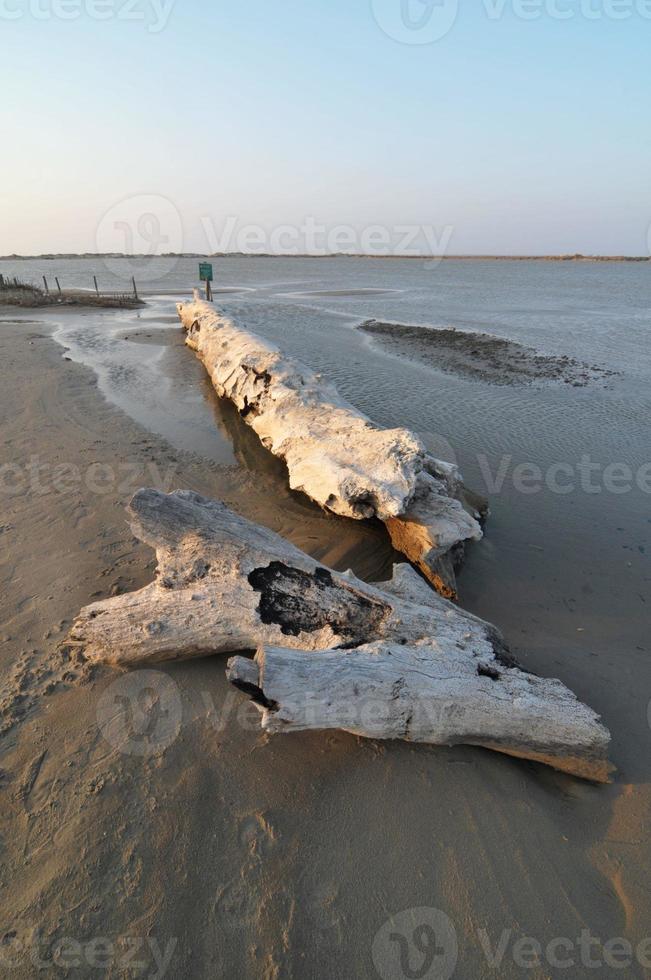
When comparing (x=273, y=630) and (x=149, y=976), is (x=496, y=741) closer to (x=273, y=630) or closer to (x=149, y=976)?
(x=273, y=630)

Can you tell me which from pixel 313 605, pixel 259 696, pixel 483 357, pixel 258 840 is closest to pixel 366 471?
pixel 313 605

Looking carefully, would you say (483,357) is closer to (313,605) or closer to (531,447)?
(531,447)

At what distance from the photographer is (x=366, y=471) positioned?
15.8 ft

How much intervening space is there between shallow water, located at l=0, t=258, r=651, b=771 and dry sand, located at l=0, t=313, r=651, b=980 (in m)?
0.91

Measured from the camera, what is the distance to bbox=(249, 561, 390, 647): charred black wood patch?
10.4 feet

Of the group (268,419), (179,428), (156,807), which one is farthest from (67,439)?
(156,807)

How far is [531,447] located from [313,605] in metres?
5.86

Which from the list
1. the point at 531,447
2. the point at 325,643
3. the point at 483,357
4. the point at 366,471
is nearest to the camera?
the point at 325,643

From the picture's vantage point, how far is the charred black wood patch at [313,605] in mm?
3164

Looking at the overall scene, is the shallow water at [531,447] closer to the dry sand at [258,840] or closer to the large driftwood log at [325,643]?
the large driftwood log at [325,643]

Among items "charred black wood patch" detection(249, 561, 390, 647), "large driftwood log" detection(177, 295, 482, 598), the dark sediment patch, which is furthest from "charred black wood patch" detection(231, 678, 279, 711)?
the dark sediment patch

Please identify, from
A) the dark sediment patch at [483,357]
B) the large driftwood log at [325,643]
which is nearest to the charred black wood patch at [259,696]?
the large driftwood log at [325,643]

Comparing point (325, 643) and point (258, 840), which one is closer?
point (258, 840)

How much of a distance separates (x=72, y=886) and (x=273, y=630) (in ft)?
5.08
